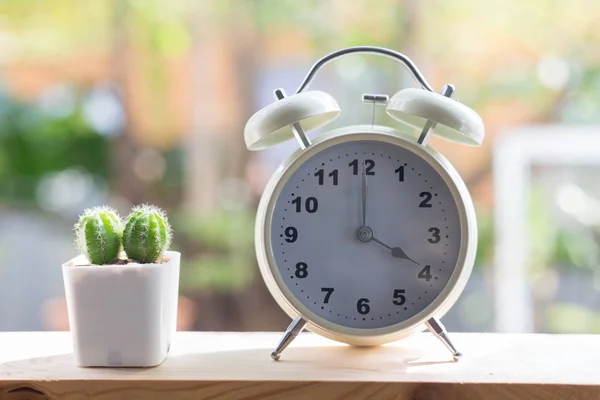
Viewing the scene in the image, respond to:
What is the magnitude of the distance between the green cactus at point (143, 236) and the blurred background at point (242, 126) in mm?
1978

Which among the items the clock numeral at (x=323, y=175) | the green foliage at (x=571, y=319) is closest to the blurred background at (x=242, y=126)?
the green foliage at (x=571, y=319)

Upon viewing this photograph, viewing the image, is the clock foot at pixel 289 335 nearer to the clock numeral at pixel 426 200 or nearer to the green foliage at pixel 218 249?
the clock numeral at pixel 426 200

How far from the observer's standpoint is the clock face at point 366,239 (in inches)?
38.0

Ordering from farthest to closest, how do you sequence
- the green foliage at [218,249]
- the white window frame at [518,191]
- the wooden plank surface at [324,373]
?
1. the green foliage at [218,249]
2. the white window frame at [518,191]
3. the wooden plank surface at [324,373]

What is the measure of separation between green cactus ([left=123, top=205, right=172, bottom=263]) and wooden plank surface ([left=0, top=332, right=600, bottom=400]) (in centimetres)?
14

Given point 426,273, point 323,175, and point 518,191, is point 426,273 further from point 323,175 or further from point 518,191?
point 518,191

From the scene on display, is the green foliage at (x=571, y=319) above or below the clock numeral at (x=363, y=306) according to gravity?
below

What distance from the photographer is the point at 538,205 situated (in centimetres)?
293

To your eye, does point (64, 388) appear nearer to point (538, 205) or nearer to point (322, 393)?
point (322, 393)

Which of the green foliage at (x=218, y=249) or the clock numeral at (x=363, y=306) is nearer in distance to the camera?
the clock numeral at (x=363, y=306)

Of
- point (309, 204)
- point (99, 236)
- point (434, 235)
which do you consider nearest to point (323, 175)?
point (309, 204)

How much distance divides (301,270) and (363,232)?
0.10 m

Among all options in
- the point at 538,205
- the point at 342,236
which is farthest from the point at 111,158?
the point at 342,236

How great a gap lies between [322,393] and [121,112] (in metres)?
2.51
